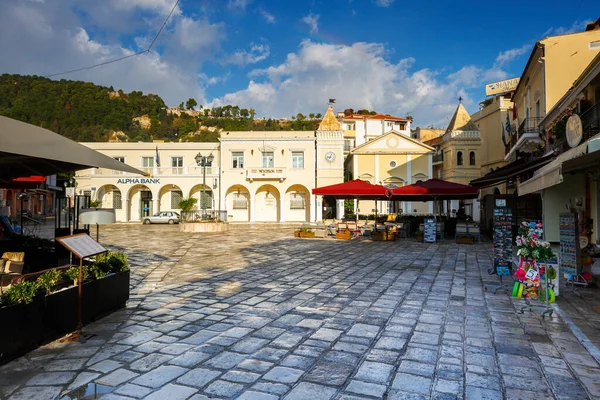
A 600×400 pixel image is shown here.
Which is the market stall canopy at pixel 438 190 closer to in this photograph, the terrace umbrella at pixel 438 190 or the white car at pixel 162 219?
the terrace umbrella at pixel 438 190

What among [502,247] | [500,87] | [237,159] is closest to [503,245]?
[502,247]

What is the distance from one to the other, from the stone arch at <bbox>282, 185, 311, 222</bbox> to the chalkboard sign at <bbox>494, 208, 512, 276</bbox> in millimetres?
A: 25242

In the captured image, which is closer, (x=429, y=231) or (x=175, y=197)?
(x=429, y=231)

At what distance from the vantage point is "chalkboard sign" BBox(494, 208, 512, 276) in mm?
7031

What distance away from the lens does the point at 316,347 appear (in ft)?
13.2

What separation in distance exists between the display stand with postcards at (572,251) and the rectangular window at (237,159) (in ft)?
91.5

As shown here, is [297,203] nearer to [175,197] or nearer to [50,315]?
[175,197]

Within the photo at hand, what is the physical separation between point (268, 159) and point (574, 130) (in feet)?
82.2

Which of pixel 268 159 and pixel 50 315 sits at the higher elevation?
pixel 268 159

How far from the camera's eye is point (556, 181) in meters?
6.43

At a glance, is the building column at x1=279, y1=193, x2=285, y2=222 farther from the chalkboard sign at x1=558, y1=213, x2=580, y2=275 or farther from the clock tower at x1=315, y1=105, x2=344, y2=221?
the chalkboard sign at x1=558, y1=213, x2=580, y2=275

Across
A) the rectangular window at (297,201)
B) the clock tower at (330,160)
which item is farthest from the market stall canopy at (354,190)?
the rectangular window at (297,201)

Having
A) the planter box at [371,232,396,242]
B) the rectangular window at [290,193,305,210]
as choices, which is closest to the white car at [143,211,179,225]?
the rectangular window at [290,193,305,210]

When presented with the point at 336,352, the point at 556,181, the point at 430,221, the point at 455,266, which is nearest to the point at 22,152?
the point at 336,352
